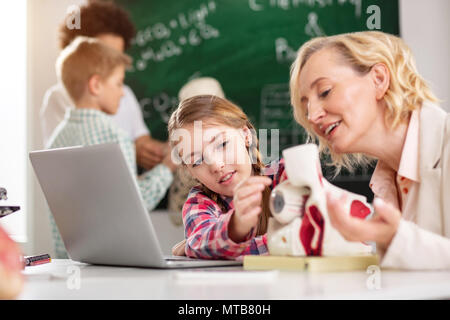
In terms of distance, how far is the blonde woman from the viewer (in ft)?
3.64

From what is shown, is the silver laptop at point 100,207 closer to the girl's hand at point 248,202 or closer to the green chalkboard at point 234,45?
the girl's hand at point 248,202

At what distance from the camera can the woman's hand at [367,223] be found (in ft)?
2.70

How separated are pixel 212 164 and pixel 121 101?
6.83ft

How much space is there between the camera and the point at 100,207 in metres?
0.97

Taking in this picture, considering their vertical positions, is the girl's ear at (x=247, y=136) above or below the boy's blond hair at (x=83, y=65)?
below

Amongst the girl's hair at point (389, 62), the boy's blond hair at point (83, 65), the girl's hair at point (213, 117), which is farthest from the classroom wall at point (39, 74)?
the girl's hair at point (389, 62)

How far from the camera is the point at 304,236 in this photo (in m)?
0.91

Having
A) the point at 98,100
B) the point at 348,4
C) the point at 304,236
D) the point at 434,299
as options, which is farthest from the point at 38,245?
the point at 434,299

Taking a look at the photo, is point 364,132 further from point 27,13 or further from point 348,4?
point 27,13

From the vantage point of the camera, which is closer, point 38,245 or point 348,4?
point 348,4

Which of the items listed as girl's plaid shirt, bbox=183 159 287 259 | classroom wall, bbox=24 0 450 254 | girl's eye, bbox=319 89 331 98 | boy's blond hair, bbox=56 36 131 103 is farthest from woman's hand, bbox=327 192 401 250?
classroom wall, bbox=24 0 450 254

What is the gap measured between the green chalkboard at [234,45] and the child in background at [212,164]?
1.68 m

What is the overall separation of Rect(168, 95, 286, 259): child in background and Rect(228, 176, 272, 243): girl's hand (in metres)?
0.11
